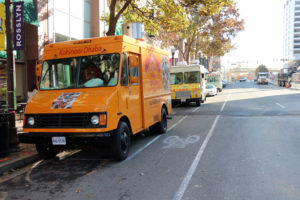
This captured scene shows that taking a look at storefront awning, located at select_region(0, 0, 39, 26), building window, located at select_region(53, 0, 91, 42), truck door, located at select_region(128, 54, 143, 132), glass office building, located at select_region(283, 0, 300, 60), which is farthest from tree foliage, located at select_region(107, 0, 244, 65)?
glass office building, located at select_region(283, 0, 300, 60)

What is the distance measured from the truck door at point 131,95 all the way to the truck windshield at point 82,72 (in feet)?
0.85

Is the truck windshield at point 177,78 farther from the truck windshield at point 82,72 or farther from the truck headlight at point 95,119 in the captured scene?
the truck headlight at point 95,119

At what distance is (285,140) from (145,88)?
4.22m

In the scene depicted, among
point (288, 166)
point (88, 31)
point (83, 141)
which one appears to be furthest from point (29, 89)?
point (288, 166)

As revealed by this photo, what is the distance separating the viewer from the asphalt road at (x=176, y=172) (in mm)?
4711

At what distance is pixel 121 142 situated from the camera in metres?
6.64

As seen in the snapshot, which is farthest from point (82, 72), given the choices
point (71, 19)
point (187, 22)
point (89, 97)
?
point (187, 22)

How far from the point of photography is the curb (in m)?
6.21

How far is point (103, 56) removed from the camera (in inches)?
276

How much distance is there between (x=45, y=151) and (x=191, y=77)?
1427cm

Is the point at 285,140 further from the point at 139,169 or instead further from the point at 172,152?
the point at 139,169

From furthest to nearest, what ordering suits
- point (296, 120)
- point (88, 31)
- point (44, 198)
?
point (88, 31)
point (296, 120)
point (44, 198)

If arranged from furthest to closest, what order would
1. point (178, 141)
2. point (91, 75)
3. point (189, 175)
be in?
point (178, 141) → point (91, 75) → point (189, 175)

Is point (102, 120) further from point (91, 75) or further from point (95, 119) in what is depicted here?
point (91, 75)
